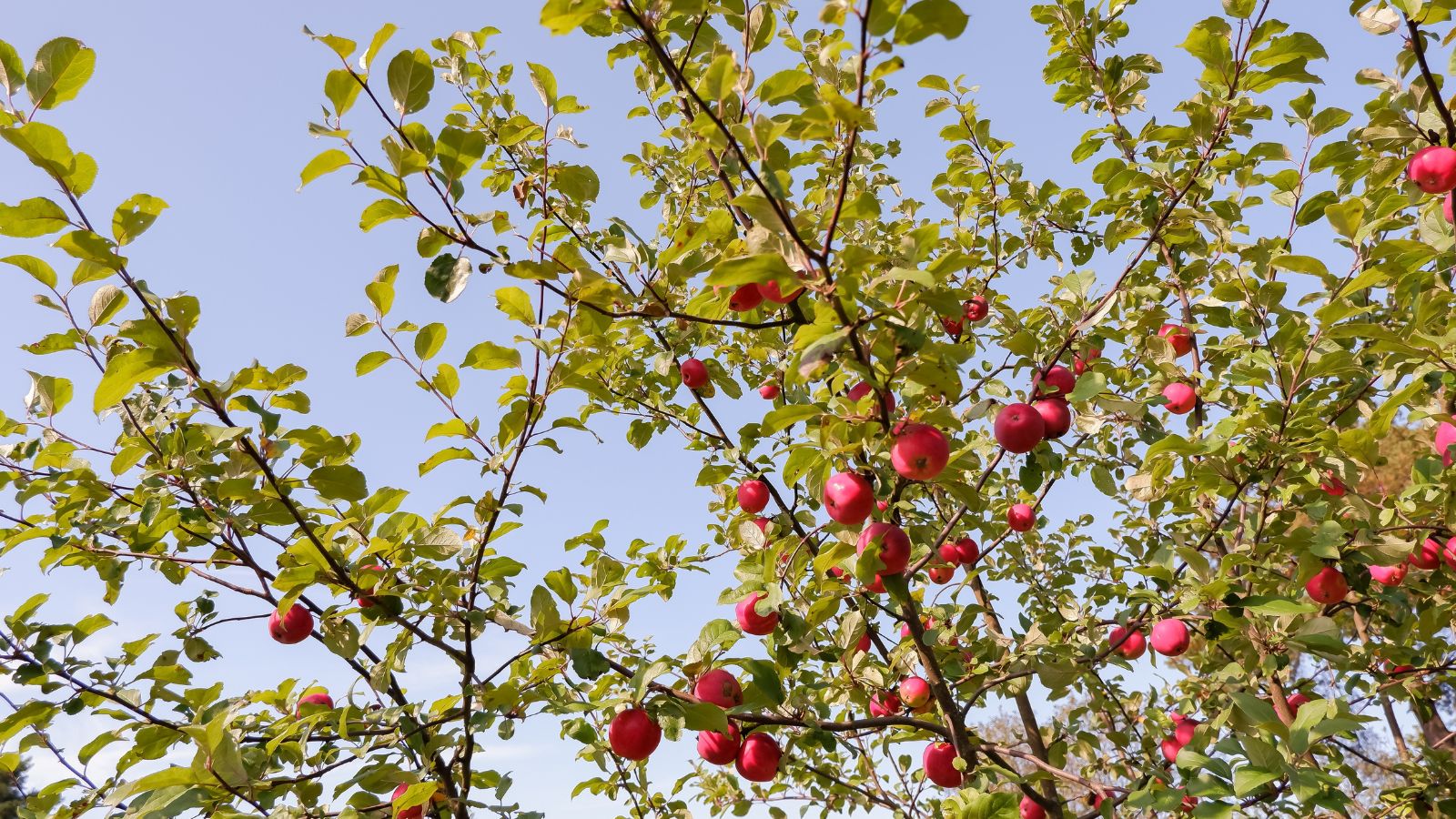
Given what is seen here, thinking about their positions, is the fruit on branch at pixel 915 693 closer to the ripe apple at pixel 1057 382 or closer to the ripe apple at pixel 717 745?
the ripe apple at pixel 717 745

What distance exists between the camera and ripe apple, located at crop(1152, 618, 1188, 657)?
118 inches

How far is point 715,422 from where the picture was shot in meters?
3.52

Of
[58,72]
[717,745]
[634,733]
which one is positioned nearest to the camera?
[58,72]

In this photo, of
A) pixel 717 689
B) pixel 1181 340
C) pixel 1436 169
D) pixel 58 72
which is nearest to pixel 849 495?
pixel 717 689

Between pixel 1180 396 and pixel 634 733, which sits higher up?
pixel 1180 396

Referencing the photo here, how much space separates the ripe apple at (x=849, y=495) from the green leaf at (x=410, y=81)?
1397 mm

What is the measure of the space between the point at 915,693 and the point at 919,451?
1.63 meters

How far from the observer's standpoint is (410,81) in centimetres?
191

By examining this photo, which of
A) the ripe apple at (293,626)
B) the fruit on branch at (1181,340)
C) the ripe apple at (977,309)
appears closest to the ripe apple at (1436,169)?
the fruit on branch at (1181,340)

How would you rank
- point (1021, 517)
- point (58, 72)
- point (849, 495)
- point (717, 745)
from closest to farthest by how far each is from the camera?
point (58, 72)
point (849, 495)
point (717, 745)
point (1021, 517)

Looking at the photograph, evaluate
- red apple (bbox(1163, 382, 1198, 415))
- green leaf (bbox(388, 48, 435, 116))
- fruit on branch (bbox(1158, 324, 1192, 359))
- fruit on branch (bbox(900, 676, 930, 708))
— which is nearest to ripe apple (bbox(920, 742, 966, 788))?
fruit on branch (bbox(900, 676, 930, 708))

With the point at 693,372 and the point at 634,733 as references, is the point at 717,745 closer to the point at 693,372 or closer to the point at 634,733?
the point at 634,733

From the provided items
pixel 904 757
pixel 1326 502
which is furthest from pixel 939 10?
pixel 904 757

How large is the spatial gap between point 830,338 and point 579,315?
104 centimetres
